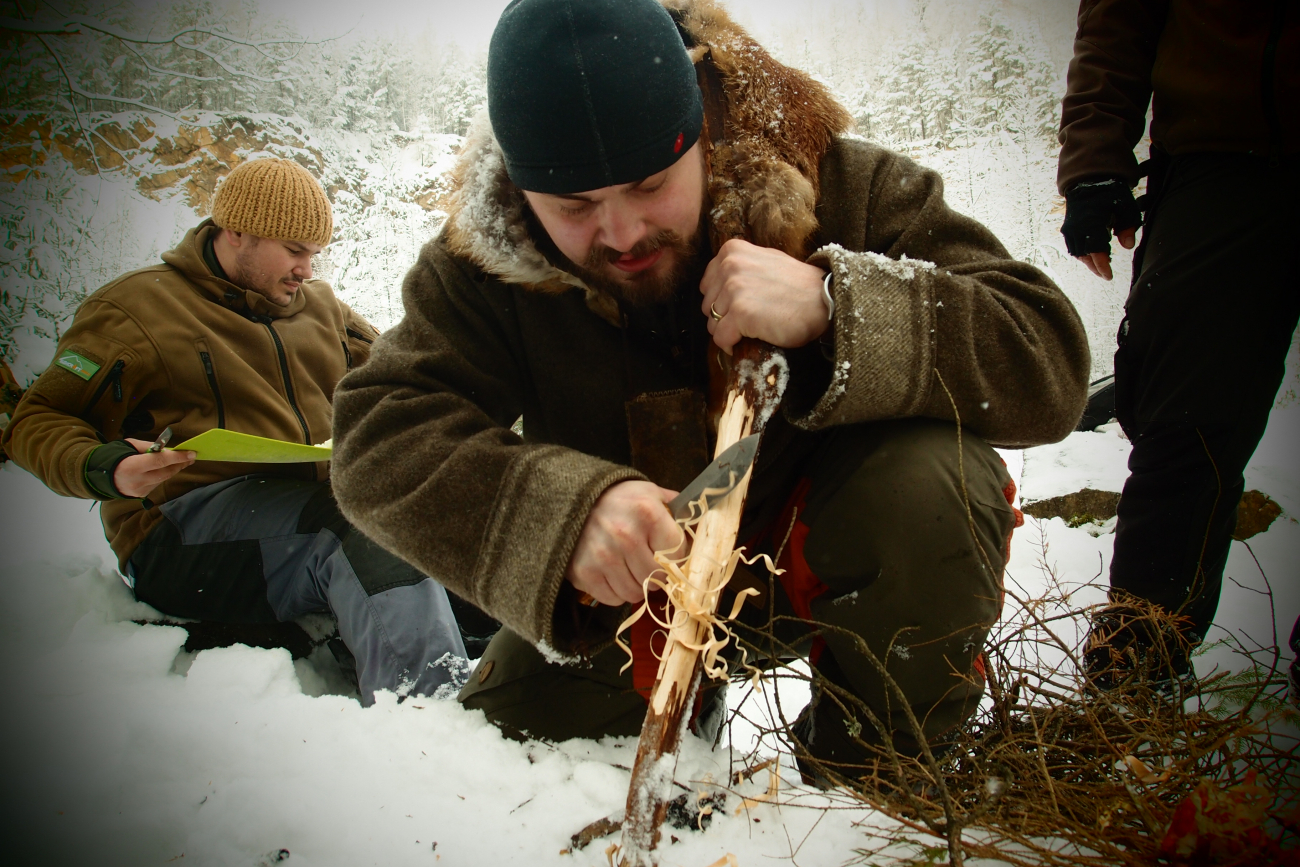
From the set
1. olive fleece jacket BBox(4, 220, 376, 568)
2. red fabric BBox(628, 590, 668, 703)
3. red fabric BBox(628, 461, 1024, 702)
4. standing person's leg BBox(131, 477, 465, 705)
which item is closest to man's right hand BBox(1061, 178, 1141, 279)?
red fabric BBox(628, 461, 1024, 702)

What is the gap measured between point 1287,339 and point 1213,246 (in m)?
0.27

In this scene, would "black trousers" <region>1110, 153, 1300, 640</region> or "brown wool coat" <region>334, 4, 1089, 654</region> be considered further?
"black trousers" <region>1110, 153, 1300, 640</region>

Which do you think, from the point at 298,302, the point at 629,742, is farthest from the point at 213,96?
the point at 629,742

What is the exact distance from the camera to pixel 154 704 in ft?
4.35

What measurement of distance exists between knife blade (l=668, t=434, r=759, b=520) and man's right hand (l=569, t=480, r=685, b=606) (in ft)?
0.18

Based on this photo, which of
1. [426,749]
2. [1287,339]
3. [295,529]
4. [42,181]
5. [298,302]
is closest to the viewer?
[426,749]

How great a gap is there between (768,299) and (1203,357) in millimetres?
1121

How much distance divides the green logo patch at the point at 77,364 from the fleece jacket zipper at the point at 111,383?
42 millimetres

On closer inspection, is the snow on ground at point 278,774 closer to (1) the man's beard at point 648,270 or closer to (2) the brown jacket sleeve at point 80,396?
(2) the brown jacket sleeve at point 80,396

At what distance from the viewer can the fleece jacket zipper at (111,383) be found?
1.99m

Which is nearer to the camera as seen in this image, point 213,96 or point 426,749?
point 426,749

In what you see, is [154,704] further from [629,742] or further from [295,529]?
[629,742]

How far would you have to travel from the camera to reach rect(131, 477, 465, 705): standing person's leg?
65.1 inches

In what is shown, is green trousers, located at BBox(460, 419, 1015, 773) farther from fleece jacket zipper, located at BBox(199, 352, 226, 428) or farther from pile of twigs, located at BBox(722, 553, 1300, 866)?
fleece jacket zipper, located at BBox(199, 352, 226, 428)
